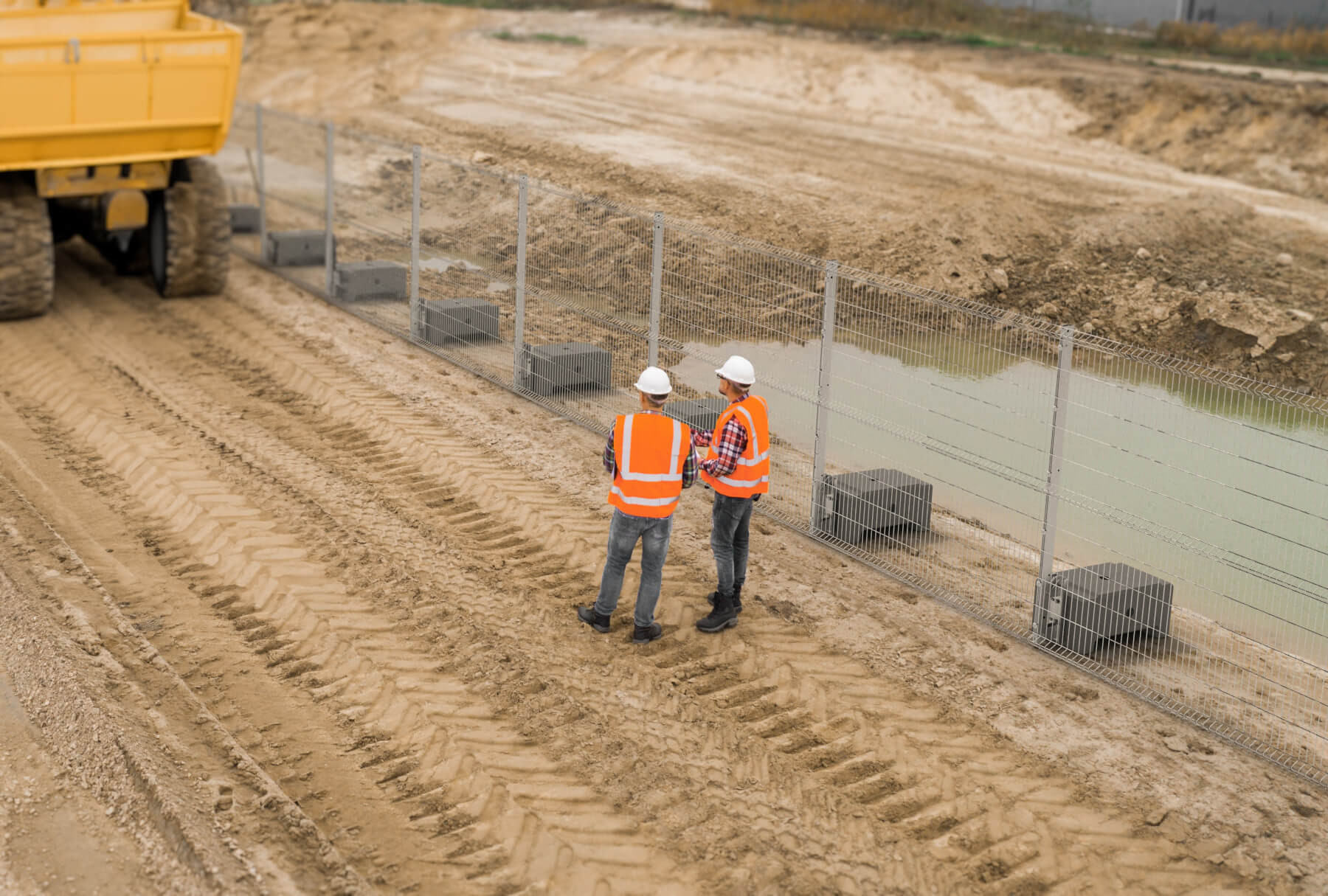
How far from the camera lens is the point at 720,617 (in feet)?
29.9

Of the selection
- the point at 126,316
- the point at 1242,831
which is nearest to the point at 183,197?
the point at 126,316

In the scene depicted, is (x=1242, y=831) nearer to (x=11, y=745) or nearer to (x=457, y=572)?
(x=457, y=572)

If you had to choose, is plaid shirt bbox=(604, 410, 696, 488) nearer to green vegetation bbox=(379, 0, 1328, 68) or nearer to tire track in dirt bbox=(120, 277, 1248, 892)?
tire track in dirt bbox=(120, 277, 1248, 892)

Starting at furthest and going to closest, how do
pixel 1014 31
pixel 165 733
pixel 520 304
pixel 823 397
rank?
pixel 1014 31 < pixel 520 304 < pixel 823 397 < pixel 165 733

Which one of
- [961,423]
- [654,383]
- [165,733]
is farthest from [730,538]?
[165,733]

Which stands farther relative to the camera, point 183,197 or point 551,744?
point 183,197

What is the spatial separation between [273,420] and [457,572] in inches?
149

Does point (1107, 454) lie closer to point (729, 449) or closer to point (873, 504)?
point (873, 504)

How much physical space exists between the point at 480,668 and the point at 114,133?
916cm

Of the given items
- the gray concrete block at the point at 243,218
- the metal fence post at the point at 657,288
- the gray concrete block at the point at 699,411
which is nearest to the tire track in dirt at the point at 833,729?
the gray concrete block at the point at 699,411

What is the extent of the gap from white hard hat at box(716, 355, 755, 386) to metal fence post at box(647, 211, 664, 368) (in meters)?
2.86

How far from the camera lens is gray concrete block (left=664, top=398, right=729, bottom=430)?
38.2 feet

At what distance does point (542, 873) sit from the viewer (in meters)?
6.61

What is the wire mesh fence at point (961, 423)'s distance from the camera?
8.82m
